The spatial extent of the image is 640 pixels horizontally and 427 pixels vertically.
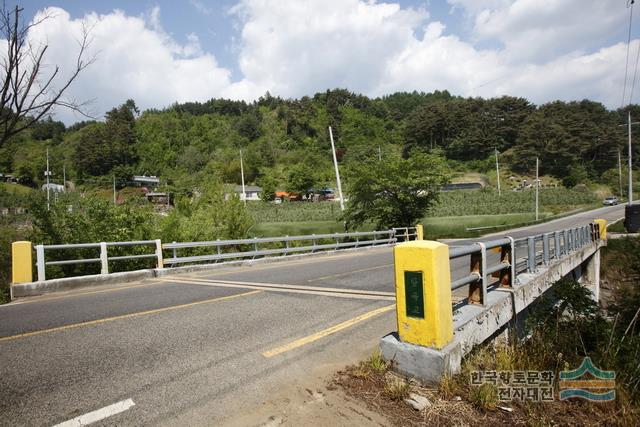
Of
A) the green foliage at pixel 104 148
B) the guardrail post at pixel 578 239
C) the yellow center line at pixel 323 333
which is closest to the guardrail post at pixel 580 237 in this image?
the guardrail post at pixel 578 239

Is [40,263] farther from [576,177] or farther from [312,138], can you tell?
[312,138]

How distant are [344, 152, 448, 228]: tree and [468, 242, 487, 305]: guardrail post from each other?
1024 inches

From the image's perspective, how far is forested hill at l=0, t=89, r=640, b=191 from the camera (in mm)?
99062

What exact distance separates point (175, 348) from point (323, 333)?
2007 mm

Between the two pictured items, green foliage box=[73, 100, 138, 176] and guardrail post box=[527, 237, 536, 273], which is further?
green foliage box=[73, 100, 138, 176]

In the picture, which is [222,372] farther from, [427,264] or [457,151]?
[457,151]

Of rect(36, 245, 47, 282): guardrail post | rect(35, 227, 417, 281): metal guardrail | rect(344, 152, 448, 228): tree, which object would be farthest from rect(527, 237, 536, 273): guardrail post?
rect(344, 152, 448, 228): tree

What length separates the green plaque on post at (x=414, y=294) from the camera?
374cm

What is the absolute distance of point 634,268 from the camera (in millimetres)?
15227

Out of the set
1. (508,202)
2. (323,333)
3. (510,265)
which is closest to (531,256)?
(510,265)

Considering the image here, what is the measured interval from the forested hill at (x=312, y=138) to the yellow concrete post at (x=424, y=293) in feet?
250

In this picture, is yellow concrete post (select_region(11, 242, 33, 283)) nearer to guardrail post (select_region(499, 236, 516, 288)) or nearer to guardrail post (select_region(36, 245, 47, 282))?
guardrail post (select_region(36, 245, 47, 282))

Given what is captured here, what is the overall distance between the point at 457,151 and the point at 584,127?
32529 mm

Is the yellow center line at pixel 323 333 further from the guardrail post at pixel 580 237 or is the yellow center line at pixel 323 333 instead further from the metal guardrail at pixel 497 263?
the guardrail post at pixel 580 237
